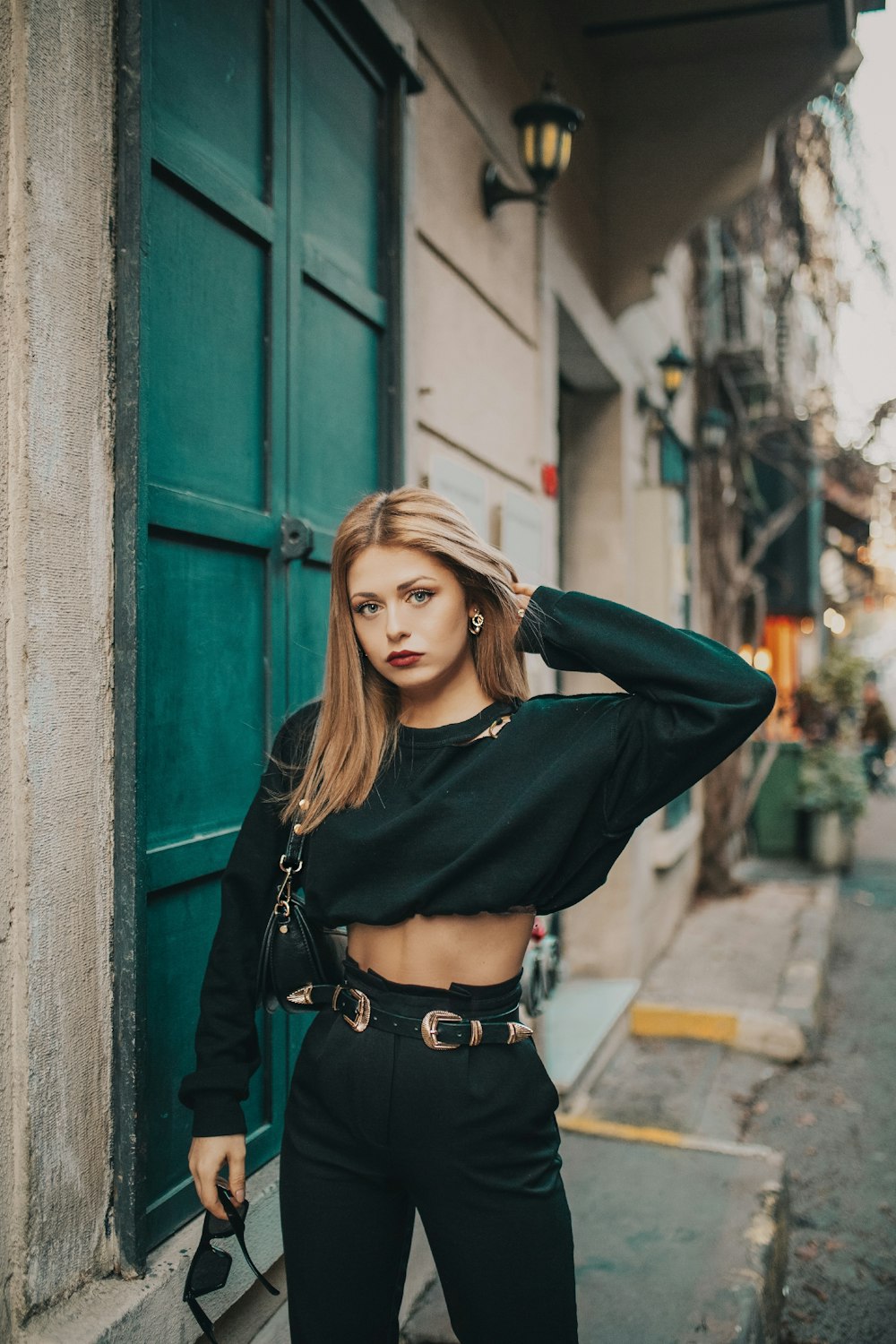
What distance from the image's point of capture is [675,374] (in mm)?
7324

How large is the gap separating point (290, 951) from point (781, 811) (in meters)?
9.10

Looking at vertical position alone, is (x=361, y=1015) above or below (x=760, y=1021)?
above

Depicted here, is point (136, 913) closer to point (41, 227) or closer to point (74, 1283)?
point (74, 1283)

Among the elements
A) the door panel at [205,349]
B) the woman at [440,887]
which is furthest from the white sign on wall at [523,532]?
the woman at [440,887]

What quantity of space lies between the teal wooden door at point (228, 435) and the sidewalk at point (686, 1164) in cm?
101

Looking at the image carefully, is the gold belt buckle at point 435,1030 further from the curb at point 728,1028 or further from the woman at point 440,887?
the curb at point 728,1028

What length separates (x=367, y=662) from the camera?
1877 millimetres

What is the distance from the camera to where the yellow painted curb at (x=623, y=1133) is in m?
3.58

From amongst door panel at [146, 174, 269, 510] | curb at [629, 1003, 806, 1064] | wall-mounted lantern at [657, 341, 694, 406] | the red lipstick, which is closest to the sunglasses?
the red lipstick

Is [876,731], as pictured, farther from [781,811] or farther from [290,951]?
[290,951]

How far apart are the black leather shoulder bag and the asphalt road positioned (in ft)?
7.13

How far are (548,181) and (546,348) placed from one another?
76 cm

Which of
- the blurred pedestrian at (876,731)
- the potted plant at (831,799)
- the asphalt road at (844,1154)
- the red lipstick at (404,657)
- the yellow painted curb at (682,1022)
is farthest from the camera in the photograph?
the blurred pedestrian at (876,731)

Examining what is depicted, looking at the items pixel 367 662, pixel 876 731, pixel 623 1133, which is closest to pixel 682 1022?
pixel 623 1133
